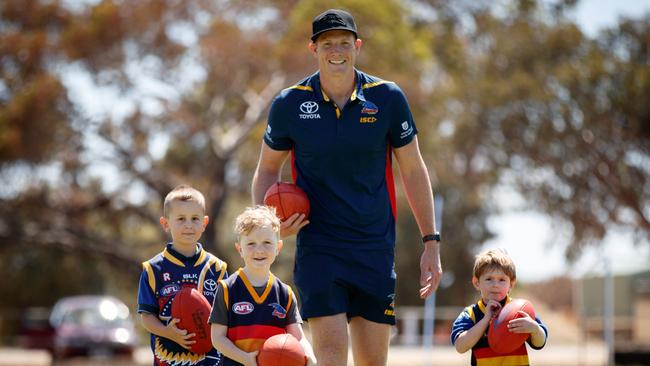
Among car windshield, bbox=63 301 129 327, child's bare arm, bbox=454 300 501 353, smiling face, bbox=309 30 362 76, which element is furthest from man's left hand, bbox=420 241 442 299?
car windshield, bbox=63 301 129 327

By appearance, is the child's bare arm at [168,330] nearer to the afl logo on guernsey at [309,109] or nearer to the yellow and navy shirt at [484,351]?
the afl logo on guernsey at [309,109]

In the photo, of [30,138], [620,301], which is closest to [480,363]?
[30,138]

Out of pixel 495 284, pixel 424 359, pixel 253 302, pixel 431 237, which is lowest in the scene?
pixel 253 302

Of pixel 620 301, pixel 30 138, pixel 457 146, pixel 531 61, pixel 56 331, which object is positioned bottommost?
pixel 56 331

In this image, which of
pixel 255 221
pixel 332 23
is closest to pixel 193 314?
pixel 255 221

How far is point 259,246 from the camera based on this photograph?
17.0 feet

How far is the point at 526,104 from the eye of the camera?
32.4m

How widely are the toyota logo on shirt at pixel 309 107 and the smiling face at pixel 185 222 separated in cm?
91

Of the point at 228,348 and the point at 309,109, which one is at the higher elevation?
the point at 309,109

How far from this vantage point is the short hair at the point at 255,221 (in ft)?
17.0

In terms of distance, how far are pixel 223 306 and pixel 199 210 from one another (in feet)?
3.22

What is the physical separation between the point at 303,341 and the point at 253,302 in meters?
0.33

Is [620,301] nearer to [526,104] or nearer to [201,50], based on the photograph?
[526,104]

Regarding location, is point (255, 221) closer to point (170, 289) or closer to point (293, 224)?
point (293, 224)
